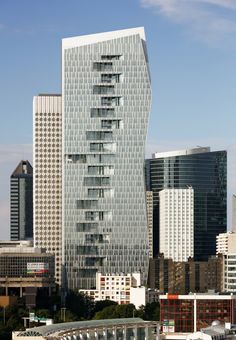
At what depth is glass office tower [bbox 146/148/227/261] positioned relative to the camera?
190250mm

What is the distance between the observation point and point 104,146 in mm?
152625

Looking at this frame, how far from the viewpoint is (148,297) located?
148 meters

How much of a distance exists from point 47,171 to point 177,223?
3059 cm

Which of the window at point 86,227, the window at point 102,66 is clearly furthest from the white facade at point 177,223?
the window at point 102,66

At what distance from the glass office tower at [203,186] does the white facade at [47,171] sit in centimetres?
3048

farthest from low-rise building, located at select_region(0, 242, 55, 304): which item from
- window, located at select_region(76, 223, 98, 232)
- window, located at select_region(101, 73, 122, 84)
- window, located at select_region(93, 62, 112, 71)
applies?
window, located at select_region(93, 62, 112, 71)

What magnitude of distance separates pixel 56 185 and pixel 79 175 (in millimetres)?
9809

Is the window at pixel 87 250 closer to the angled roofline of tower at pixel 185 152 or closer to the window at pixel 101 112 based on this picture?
the window at pixel 101 112

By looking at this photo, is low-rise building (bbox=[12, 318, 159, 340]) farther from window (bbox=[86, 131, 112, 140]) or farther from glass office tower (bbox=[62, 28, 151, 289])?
window (bbox=[86, 131, 112, 140])

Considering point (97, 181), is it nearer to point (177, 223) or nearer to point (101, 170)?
point (101, 170)

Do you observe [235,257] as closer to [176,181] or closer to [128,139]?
[128,139]

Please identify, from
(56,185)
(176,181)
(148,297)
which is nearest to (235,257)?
(148,297)

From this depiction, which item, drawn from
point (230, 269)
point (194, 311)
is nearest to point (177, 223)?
point (230, 269)

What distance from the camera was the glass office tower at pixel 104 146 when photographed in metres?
152
